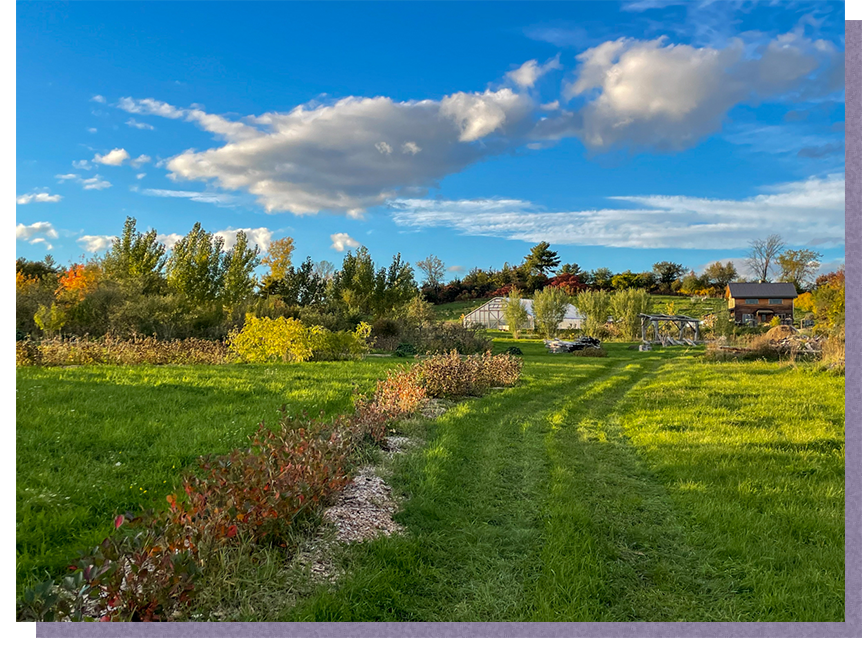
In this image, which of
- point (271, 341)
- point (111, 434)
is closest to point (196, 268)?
point (271, 341)

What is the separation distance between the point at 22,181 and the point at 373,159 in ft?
8.79

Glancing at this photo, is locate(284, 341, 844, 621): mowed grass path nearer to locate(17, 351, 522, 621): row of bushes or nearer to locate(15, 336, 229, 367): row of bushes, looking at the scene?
locate(17, 351, 522, 621): row of bushes

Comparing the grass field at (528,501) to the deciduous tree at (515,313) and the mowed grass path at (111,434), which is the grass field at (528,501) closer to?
the mowed grass path at (111,434)

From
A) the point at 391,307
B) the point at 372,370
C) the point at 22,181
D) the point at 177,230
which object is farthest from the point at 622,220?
the point at 391,307

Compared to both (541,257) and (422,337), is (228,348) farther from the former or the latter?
(541,257)

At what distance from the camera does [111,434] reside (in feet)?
16.9

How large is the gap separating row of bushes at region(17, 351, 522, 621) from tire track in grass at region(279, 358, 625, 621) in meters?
0.56

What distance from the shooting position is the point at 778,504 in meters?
4.39

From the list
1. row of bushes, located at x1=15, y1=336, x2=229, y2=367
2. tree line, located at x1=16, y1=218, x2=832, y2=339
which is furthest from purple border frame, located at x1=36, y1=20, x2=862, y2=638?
row of bushes, located at x1=15, y1=336, x2=229, y2=367

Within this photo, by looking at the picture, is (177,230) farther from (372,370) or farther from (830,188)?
(372,370)

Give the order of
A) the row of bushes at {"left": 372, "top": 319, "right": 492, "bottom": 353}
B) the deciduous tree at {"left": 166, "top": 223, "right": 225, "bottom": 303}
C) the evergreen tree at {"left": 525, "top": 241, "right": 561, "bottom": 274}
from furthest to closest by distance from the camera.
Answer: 1. the row of bushes at {"left": 372, "top": 319, "right": 492, "bottom": 353}
2. the deciduous tree at {"left": 166, "top": 223, "right": 225, "bottom": 303}
3. the evergreen tree at {"left": 525, "top": 241, "right": 561, "bottom": 274}

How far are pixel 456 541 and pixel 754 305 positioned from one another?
20.2 m

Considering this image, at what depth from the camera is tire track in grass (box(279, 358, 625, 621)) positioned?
2844 millimetres

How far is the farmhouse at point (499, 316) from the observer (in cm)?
3625
